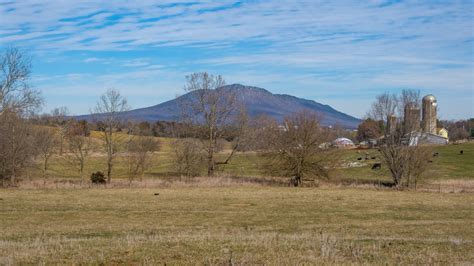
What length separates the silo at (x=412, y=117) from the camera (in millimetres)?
58366

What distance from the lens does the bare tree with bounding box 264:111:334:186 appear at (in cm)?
5366

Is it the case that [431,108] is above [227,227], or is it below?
above

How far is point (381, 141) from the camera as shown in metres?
59.1

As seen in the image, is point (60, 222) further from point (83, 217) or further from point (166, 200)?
point (166, 200)

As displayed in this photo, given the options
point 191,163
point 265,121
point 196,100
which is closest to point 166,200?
point 191,163

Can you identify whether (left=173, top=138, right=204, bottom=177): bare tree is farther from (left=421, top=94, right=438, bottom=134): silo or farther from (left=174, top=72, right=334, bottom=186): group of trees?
(left=421, top=94, right=438, bottom=134): silo

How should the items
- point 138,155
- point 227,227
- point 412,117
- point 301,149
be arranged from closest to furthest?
point 227,227, point 301,149, point 412,117, point 138,155

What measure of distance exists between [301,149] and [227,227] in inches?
1285

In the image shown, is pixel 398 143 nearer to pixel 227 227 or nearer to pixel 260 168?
pixel 260 168

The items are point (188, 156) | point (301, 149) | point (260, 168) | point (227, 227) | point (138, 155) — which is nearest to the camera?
point (227, 227)

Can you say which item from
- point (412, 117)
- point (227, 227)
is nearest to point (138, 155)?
point (412, 117)

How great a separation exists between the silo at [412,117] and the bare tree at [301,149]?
32.9ft

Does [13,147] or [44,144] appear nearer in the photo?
[13,147]

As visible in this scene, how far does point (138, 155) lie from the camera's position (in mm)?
59688
